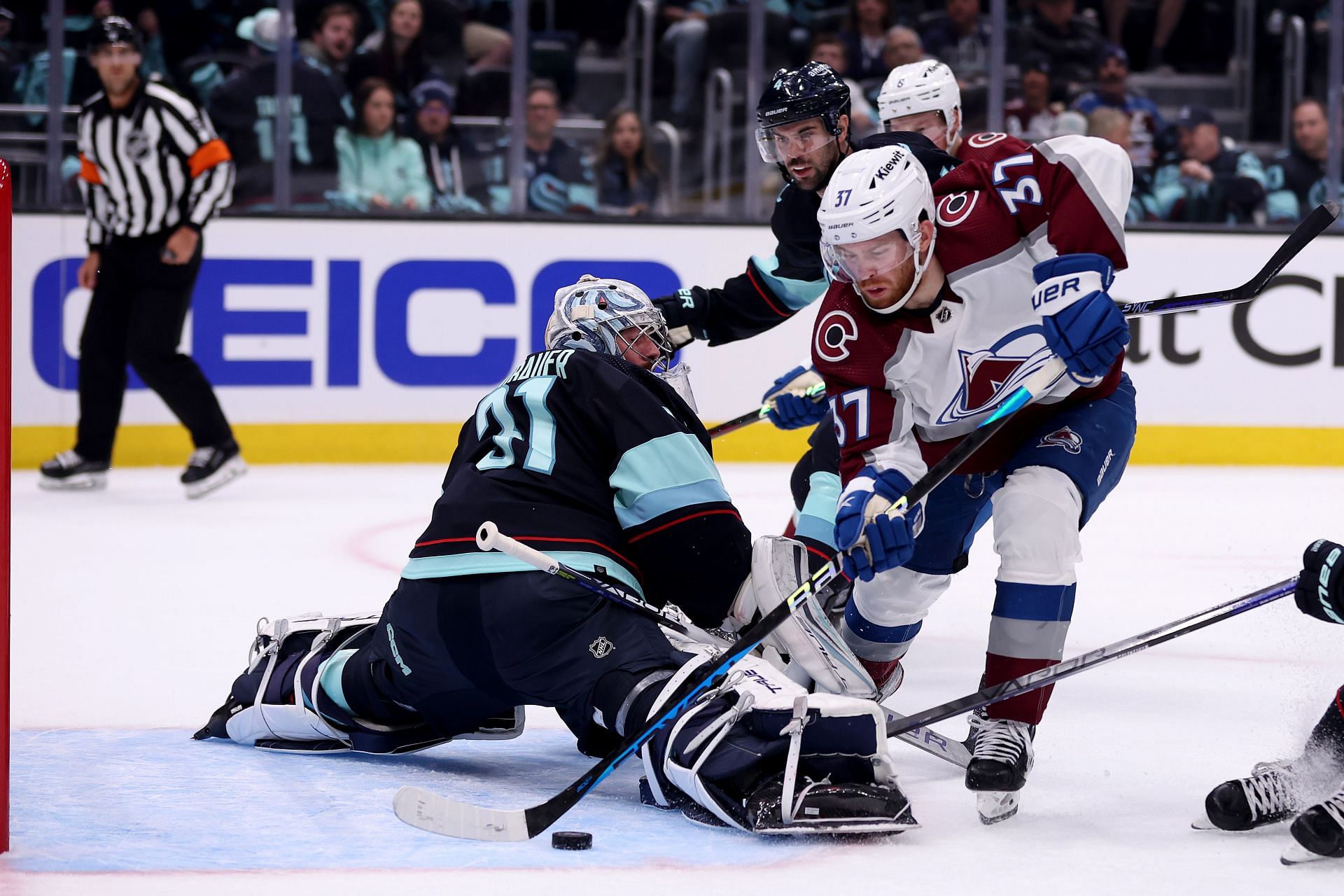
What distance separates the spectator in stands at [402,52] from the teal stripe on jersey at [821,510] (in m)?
4.10

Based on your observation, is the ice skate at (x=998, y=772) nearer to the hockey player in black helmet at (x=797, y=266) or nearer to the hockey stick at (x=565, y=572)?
the hockey stick at (x=565, y=572)

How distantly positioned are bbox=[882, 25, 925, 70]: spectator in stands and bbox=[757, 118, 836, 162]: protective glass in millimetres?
4155

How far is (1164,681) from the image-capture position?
3.22 meters

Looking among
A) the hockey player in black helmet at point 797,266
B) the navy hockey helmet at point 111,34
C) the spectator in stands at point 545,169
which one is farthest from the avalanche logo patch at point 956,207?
the spectator in stands at point 545,169

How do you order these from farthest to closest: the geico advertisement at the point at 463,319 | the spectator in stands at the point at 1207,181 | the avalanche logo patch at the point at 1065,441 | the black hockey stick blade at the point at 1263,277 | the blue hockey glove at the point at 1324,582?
the spectator in stands at the point at 1207,181, the geico advertisement at the point at 463,319, the black hockey stick blade at the point at 1263,277, the avalanche logo patch at the point at 1065,441, the blue hockey glove at the point at 1324,582

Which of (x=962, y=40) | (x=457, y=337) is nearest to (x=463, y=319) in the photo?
(x=457, y=337)

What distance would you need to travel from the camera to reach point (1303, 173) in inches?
280

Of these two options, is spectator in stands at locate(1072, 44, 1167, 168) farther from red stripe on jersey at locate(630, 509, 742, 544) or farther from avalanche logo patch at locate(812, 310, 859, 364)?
red stripe on jersey at locate(630, 509, 742, 544)

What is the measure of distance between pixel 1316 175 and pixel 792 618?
17.9 feet

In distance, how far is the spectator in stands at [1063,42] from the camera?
24.0ft

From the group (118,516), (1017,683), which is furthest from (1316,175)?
(1017,683)

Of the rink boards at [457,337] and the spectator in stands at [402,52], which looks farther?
the spectator in stands at [402,52]

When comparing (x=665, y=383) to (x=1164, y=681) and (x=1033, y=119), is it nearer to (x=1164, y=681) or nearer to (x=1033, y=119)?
(x=1164, y=681)

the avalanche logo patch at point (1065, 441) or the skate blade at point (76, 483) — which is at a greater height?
the avalanche logo patch at point (1065, 441)
